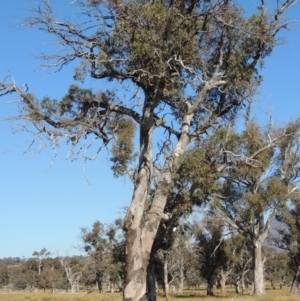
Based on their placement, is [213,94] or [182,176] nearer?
[182,176]

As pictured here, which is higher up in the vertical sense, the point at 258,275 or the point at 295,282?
the point at 258,275

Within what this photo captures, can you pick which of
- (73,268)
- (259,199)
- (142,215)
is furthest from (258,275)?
(73,268)

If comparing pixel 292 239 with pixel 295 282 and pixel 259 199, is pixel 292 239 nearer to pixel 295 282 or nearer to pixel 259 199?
pixel 295 282

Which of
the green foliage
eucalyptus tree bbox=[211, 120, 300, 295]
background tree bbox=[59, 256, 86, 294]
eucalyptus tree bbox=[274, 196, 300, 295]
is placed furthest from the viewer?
background tree bbox=[59, 256, 86, 294]

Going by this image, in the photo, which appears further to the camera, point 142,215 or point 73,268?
point 73,268

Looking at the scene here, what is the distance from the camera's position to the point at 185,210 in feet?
42.2

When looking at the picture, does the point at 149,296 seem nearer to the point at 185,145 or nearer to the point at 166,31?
the point at 185,145

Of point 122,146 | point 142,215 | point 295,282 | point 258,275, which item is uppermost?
point 122,146

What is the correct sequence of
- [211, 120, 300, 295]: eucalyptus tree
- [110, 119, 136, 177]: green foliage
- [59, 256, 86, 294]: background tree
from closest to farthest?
[110, 119, 136, 177]: green foliage < [211, 120, 300, 295]: eucalyptus tree < [59, 256, 86, 294]: background tree

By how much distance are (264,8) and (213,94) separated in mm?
2479

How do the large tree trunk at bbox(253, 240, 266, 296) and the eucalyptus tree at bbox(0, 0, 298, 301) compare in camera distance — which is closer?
the eucalyptus tree at bbox(0, 0, 298, 301)

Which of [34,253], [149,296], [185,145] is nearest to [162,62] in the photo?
[185,145]

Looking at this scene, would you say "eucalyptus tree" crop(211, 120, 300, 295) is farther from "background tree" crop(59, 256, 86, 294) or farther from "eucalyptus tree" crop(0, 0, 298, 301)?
"background tree" crop(59, 256, 86, 294)

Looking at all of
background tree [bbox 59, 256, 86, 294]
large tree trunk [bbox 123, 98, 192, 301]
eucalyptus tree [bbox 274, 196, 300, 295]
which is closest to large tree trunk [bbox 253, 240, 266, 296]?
eucalyptus tree [bbox 274, 196, 300, 295]
